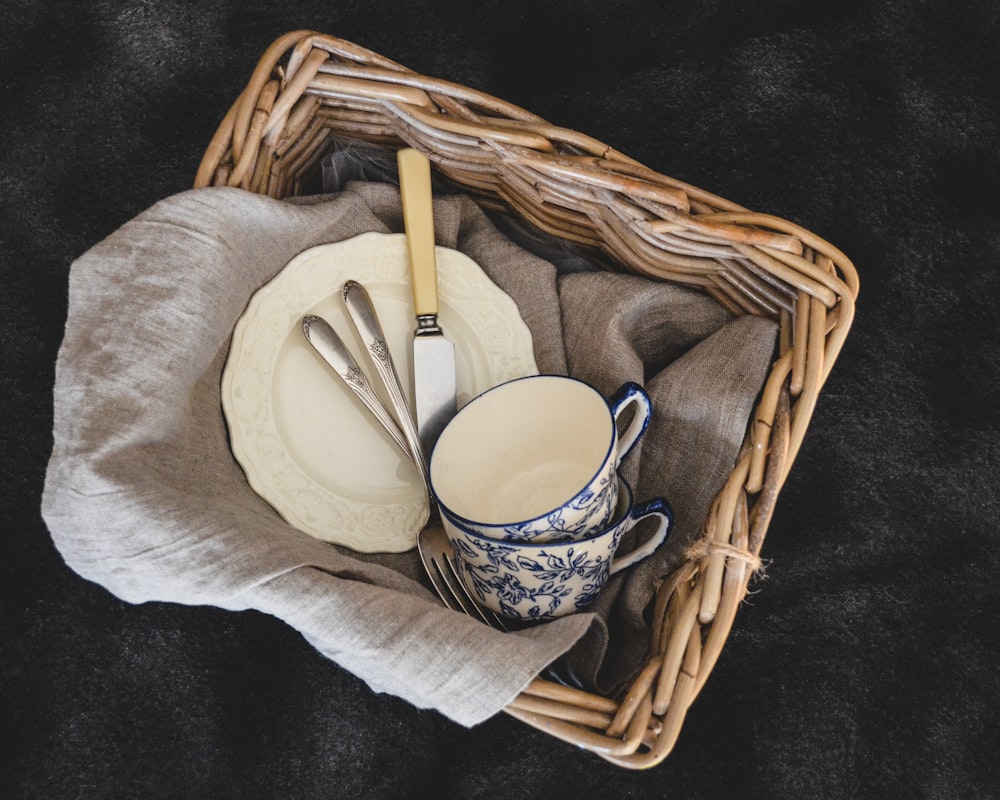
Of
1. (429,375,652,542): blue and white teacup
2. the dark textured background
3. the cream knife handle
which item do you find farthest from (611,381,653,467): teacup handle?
the dark textured background

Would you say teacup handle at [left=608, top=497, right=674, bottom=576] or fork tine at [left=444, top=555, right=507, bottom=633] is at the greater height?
teacup handle at [left=608, top=497, right=674, bottom=576]

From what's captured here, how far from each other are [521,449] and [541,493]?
0.07 feet

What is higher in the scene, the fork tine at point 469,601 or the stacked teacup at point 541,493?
the stacked teacup at point 541,493

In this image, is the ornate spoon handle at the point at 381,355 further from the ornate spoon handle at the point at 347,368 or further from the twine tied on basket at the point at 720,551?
the twine tied on basket at the point at 720,551

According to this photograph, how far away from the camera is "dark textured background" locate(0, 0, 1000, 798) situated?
0.56 metres

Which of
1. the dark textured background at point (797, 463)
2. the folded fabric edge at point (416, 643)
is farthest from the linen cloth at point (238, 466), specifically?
the dark textured background at point (797, 463)

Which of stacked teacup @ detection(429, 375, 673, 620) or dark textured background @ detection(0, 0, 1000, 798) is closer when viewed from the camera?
→ stacked teacup @ detection(429, 375, 673, 620)

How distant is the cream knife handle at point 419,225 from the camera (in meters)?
0.45

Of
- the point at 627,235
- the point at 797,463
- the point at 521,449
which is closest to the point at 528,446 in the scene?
the point at 521,449

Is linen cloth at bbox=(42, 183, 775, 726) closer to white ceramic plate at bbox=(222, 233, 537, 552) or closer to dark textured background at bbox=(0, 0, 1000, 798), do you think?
white ceramic plate at bbox=(222, 233, 537, 552)

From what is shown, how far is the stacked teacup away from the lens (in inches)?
14.9

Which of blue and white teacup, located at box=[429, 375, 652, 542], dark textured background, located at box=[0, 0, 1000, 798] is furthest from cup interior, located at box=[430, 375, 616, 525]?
dark textured background, located at box=[0, 0, 1000, 798]

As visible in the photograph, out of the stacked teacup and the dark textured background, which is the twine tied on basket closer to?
the stacked teacup

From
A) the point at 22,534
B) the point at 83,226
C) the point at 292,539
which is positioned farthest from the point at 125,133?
the point at 292,539
